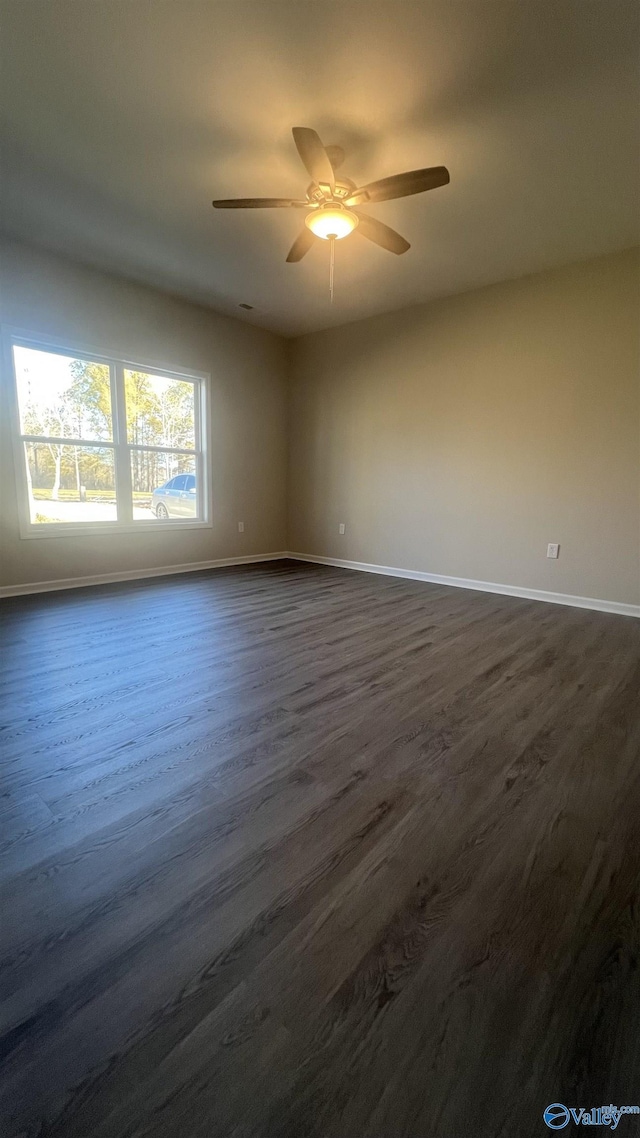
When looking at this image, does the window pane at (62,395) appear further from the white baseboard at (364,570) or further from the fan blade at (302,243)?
the fan blade at (302,243)

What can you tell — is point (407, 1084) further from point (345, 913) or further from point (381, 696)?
point (381, 696)

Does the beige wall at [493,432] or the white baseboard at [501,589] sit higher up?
the beige wall at [493,432]

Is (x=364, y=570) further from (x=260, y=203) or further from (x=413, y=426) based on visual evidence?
(x=260, y=203)

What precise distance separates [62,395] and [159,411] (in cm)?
96

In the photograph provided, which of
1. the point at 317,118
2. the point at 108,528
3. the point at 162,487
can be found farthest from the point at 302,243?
the point at 108,528

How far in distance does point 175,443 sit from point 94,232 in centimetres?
195

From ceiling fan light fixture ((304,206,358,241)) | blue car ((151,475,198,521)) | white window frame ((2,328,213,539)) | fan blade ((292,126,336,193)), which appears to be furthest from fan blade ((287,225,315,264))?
blue car ((151,475,198,521))

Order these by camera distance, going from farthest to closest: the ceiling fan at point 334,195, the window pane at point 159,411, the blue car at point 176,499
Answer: the blue car at point 176,499 < the window pane at point 159,411 < the ceiling fan at point 334,195

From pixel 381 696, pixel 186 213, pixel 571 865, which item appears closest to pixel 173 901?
pixel 571 865

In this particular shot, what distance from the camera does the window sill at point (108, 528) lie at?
404 centimetres

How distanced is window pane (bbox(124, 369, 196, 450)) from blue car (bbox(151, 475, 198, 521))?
1.29 feet

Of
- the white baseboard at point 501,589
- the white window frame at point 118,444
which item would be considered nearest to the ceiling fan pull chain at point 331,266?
the white window frame at point 118,444

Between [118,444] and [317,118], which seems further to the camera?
[118,444]

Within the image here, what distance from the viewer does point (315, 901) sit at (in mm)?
1150
